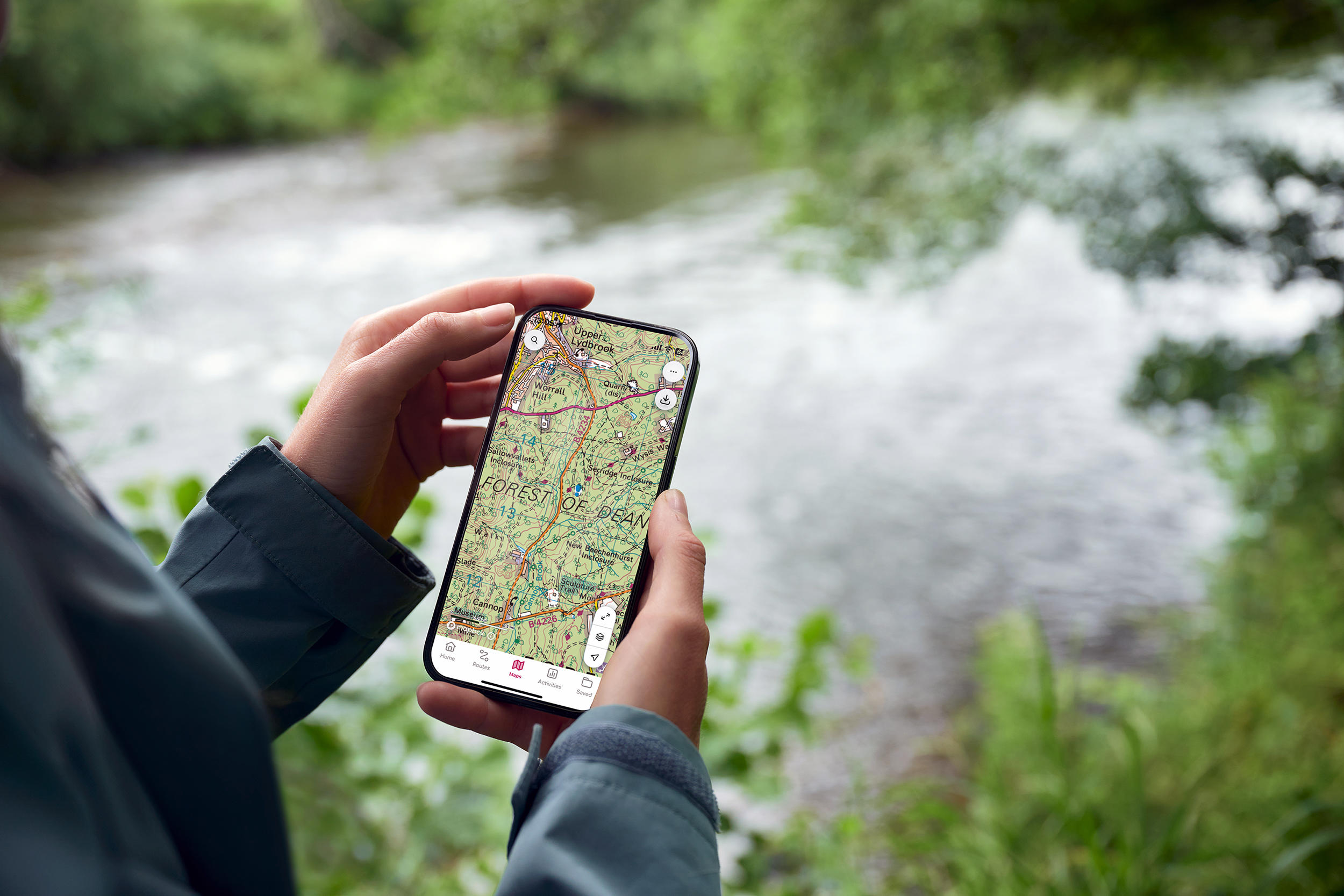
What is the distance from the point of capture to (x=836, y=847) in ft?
5.66

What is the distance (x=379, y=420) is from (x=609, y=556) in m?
0.22

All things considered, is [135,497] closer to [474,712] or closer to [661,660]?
[474,712]

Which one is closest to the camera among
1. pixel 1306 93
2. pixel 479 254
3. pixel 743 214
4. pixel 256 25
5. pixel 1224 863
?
pixel 1224 863

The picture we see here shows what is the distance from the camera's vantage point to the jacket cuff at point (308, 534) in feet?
2.16

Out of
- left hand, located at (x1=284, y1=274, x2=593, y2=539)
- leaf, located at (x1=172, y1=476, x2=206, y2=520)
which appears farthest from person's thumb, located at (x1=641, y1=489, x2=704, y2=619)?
leaf, located at (x1=172, y1=476, x2=206, y2=520)

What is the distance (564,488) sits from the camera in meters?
0.83

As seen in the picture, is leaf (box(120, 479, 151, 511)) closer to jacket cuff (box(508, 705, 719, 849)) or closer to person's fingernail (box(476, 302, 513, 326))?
person's fingernail (box(476, 302, 513, 326))

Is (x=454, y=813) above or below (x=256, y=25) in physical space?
below

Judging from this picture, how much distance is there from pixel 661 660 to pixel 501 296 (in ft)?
1.34

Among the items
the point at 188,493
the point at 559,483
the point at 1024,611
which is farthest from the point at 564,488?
the point at 1024,611

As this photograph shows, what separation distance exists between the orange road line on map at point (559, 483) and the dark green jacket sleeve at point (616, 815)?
268 millimetres

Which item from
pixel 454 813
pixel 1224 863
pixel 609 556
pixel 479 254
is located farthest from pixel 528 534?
pixel 479 254

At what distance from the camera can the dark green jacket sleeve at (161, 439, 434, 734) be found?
65 cm

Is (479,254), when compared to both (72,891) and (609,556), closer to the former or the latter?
(609,556)
